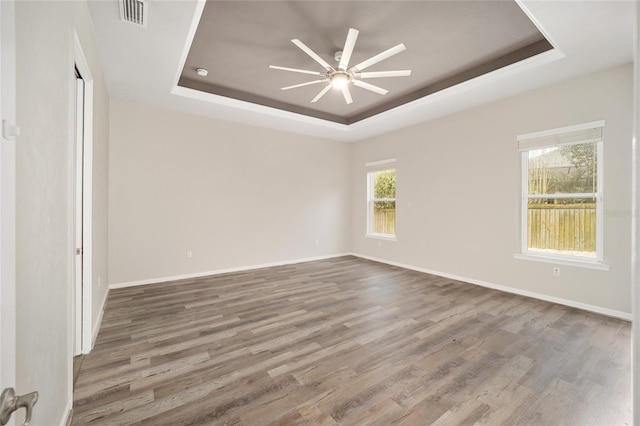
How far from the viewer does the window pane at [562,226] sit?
3387 millimetres

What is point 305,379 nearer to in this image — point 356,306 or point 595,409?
point 356,306

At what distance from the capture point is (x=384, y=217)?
624 centimetres

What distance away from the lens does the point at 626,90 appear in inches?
120

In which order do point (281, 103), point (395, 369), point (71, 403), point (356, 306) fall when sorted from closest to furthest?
point (71, 403), point (395, 369), point (356, 306), point (281, 103)

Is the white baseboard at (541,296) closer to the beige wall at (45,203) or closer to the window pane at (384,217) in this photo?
the window pane at (384,217)

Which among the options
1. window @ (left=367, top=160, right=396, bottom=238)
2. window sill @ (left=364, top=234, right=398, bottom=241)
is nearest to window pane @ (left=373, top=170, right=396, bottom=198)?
window @ (left=367, top=160, right=396, bottom=238)

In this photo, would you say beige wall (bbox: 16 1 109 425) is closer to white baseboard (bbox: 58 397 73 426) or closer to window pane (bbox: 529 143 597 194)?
white baseboard (bbox: 58 397 73 426)

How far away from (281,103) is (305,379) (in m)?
4.41

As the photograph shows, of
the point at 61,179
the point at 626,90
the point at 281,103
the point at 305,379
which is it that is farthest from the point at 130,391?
the point at 626,90

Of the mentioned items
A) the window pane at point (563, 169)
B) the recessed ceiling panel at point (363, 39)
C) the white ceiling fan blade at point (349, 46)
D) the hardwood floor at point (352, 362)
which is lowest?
the hardwood floor at point (352, 362)

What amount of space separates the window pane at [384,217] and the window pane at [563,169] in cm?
257

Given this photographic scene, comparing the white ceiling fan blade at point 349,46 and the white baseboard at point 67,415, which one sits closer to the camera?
the white baseboard at point 67,415

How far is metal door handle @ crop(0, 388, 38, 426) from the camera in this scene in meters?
0.47

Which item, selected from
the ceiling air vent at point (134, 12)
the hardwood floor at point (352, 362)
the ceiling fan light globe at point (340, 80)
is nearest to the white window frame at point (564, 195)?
the hardwood floor at point (352, 362)
